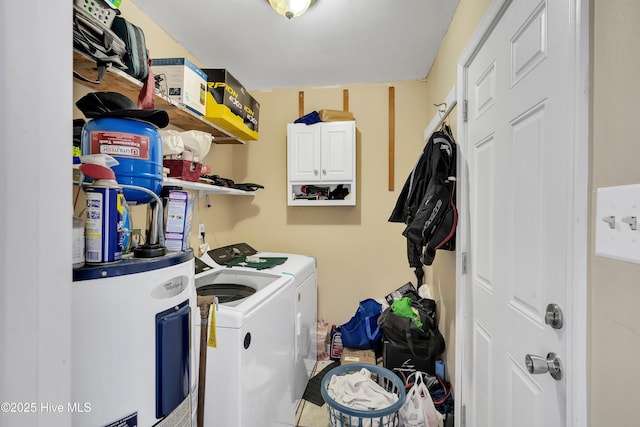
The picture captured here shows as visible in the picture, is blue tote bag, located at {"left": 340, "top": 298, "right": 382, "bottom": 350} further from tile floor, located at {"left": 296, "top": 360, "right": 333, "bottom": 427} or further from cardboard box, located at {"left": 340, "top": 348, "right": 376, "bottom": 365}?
tile floor, located at {"left": 296, "top": 360, "right": 333, "bottom": 427}

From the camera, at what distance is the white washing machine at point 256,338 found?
3.47 ft

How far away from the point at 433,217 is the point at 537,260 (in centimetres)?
62

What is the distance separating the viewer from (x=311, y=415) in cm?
190

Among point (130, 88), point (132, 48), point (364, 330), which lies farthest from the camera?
point (364, 330)

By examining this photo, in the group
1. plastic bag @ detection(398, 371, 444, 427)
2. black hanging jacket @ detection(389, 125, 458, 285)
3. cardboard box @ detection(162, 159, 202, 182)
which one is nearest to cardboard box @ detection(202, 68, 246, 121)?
cardboard box @ detection(162, 159, 202, 182)

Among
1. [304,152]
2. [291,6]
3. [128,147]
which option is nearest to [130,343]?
[128,147]

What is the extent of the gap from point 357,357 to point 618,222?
80.4 inches

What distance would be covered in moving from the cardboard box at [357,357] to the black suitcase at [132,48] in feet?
7.26

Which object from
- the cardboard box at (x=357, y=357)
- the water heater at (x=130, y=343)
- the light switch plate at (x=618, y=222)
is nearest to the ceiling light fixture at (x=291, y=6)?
the water heater at (x=130, y=343)

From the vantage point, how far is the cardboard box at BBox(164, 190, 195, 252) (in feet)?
2.70

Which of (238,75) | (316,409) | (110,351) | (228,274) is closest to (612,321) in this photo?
(110,351)

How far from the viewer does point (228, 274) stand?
175cm

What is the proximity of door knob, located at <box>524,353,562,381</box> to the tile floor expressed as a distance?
59.8 inches

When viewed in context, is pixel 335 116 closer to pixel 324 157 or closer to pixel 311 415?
pixel 324 157
